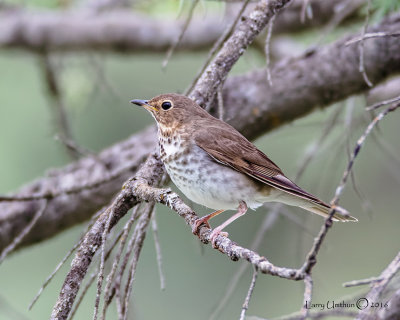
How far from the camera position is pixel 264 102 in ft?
14.0

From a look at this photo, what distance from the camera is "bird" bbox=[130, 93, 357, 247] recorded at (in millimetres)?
3086

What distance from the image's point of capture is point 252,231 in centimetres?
788

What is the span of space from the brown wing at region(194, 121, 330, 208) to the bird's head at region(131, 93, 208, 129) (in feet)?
0.42

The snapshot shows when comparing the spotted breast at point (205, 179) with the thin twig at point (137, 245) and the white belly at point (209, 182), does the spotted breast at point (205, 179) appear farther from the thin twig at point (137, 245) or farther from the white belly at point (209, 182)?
the thin twig at point (137, 245)

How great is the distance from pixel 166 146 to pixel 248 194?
1.65 feet

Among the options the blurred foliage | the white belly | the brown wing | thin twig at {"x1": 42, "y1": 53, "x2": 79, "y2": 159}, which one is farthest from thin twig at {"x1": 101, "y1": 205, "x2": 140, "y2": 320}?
thin twig at {"x1": 42, "y1": 53, "x2": 79, "y2": 159}

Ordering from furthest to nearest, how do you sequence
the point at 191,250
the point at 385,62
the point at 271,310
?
the point at 191,250 → the point at 271,310 → the point at 385,62

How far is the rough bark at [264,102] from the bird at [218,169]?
0.82 metres

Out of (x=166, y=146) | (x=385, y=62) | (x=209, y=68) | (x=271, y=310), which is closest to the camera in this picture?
(x=209, y=68)

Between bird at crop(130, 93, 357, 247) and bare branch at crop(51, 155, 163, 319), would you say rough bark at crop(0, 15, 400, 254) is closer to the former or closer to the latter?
bird at crop(130, 93, 357, 247)

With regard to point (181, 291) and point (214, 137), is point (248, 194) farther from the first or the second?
point (181, 291)

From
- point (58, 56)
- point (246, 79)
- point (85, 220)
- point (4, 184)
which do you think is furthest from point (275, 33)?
point (4, 184)

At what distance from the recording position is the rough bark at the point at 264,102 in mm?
4223

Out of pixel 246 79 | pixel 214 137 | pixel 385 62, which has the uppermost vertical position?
pixel 385 62
